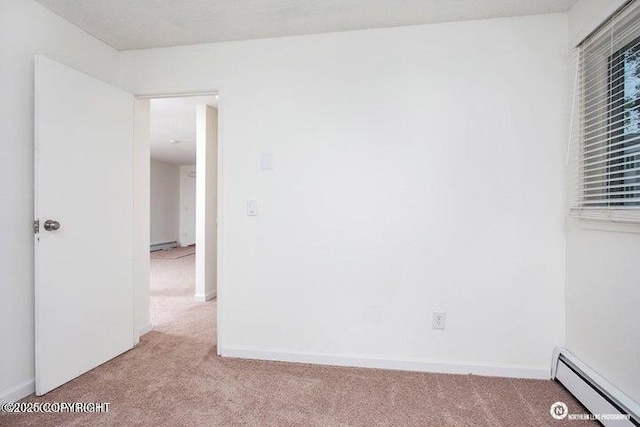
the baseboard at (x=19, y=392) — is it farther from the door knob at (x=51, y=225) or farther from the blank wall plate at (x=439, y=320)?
the blank wall plate at (x=439, y=320)

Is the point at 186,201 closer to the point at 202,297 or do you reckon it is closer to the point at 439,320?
the point at 202,297

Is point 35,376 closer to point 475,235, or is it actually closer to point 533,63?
point 475,235

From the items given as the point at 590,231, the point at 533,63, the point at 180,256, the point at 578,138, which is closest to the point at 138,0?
the point at 533,63

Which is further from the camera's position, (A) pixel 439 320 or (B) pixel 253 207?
(B) pixel 253 207

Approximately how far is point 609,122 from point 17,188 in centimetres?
340

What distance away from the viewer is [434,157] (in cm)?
223

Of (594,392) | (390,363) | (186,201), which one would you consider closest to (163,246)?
(186,201)

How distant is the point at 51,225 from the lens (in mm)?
1975

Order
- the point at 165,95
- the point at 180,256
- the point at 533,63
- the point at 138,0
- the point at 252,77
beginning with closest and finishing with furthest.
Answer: the point at 138,0
the point at 533,63
the point at 252,77
the point at 165,95
the point at 180,256

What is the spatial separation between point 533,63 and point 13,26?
125 inches

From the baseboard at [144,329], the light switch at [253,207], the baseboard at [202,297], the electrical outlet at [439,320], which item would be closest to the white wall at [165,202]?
the baseboard at [202,297]

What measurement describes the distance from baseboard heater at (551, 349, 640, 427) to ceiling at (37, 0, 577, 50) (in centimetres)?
217

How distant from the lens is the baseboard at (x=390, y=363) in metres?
2.14

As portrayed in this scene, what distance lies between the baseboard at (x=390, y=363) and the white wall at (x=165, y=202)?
23.3ft
